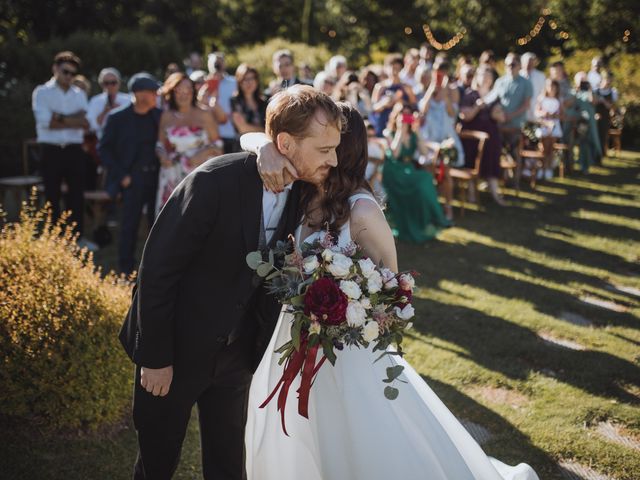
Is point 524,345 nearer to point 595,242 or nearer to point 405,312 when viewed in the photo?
point 405,312

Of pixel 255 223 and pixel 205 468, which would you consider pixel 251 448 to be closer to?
pixel 205 468

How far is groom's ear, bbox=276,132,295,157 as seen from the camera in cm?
248

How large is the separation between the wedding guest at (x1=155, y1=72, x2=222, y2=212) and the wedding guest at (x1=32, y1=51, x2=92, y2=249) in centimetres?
162

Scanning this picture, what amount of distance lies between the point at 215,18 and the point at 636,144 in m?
20.9

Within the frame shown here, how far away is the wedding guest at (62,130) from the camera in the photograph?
777 centimetres

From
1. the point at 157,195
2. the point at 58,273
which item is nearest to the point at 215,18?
the point at 157,195

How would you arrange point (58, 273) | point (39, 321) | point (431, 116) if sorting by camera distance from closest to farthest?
point (39, 321) < point (58, 273) < point (431, 116)

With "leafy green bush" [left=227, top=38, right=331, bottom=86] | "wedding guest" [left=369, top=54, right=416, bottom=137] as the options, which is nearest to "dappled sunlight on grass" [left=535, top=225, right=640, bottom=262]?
"wedding guest" [left=369, top=54, right=416, bottom=137]

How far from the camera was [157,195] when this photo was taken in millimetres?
7000

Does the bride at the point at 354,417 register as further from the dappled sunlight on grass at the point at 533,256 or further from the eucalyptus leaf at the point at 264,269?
the dappled sunlight on grass at the point at 533,256

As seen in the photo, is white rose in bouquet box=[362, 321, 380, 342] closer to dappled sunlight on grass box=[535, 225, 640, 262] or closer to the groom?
the groom

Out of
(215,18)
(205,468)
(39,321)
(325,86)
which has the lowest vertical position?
(205,468)

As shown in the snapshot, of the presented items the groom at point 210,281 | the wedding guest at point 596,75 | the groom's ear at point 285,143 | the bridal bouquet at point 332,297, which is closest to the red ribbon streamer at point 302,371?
the bridal bouquet at point 332,297

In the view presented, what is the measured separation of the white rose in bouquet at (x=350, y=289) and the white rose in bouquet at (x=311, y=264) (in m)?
0.12
